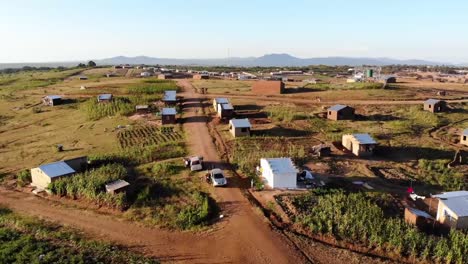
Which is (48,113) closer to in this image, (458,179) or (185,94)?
(185,94)

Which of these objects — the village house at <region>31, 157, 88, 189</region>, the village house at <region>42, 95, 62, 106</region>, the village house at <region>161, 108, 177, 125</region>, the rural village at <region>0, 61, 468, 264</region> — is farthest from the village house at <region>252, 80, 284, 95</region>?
the village house at <region>31, 157, 88, 189</region>

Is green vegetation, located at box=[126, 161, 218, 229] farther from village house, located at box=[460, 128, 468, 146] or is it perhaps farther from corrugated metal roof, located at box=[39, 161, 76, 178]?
village house, located at box=[460, 128, 468, 146]

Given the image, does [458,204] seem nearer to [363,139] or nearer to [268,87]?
[363,139]

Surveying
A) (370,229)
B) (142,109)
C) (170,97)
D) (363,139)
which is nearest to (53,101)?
(142,109)

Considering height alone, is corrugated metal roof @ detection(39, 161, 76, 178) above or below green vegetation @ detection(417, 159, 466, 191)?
above

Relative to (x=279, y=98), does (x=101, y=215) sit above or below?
below

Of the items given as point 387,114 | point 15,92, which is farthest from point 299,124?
point 15,92

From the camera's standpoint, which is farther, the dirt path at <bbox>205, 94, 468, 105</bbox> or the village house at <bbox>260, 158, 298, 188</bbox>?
the dirt path at <bbox>205, 94, 468, 105</bbox>
